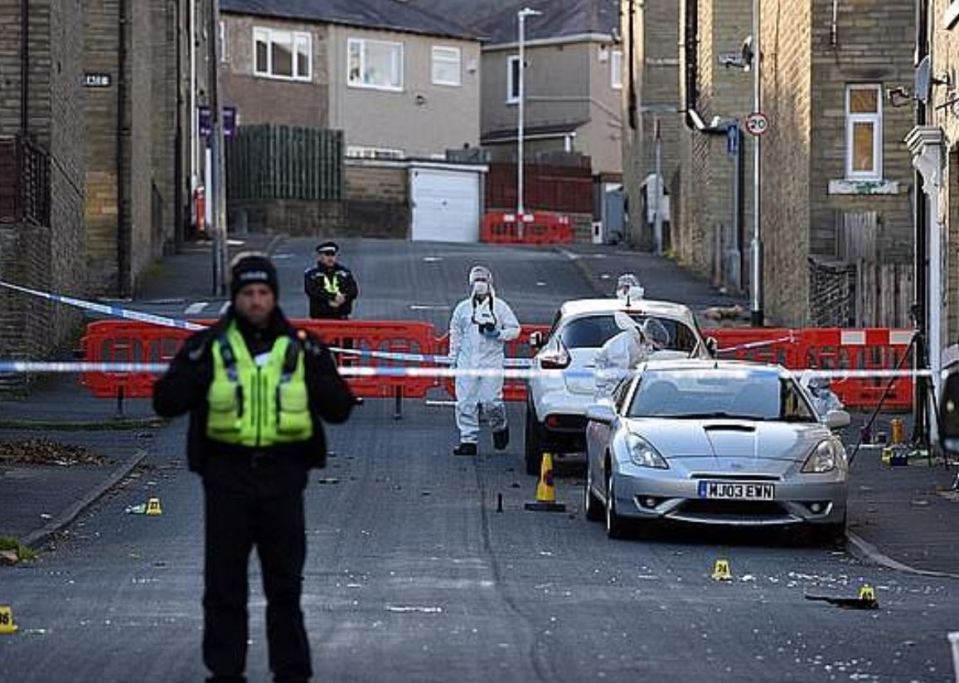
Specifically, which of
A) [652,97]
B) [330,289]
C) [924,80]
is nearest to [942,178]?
[924,80]

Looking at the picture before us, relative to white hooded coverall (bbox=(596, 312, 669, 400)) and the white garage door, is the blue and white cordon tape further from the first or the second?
the white garage door

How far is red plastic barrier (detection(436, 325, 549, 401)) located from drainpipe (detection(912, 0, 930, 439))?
390cm

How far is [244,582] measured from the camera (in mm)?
8758

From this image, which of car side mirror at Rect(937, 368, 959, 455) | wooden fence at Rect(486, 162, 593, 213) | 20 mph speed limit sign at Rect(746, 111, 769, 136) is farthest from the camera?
wooden fence at Rect(486, 162, 593, 213)

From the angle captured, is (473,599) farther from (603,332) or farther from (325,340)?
(325,340)

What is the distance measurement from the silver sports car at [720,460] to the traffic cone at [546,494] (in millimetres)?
710

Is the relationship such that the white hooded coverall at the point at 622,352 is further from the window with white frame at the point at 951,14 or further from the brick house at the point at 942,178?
the window with white frame at the point at 951,14

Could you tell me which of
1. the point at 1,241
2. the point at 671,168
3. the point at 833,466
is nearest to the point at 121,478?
the point at 833,466

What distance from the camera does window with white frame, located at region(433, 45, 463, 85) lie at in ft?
261

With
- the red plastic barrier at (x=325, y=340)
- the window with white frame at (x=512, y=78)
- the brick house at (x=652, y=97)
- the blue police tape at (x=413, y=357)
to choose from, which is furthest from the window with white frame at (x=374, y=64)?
the blue police tape at (x=413, y=357)

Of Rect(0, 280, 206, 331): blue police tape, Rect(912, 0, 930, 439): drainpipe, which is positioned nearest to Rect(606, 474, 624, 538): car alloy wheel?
Rect(0, 280, 206, 331): blue police tape

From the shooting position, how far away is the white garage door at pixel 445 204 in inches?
2808

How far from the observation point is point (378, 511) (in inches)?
701

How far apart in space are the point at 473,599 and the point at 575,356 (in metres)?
8.92
